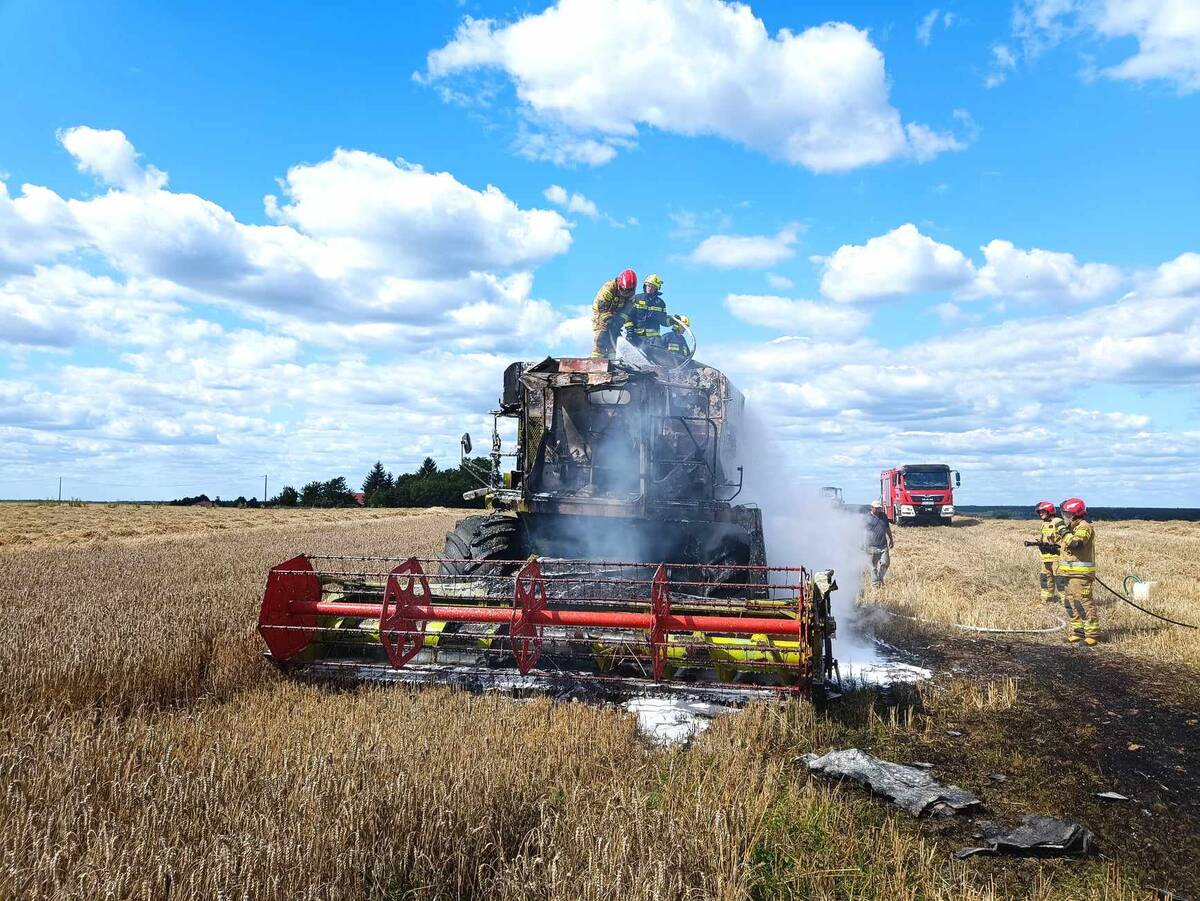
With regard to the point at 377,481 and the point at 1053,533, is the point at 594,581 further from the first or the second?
the point at 377,481

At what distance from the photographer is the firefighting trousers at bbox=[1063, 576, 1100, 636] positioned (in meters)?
9.35

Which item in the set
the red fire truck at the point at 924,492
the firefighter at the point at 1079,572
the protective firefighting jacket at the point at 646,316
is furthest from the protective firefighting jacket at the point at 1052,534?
the red fire truck at the point at 924,492

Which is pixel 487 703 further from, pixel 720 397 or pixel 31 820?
pixel 720 397

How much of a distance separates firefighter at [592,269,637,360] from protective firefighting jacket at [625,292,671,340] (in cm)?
12

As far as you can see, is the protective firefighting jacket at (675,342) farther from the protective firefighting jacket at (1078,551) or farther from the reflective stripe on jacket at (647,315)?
the protective firefighting jacket at (1078,551)

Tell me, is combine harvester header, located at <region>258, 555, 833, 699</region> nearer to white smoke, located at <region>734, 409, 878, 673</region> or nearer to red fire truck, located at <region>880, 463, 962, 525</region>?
white smoke, located at <region>734, 409, 878, 673</region>

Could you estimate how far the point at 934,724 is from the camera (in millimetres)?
6004

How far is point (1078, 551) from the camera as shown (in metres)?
9.79

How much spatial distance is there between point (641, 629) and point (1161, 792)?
337 cm

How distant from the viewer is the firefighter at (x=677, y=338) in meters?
9.83

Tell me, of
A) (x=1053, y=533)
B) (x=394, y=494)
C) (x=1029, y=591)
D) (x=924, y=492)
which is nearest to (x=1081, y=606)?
(x=1053, y=533)

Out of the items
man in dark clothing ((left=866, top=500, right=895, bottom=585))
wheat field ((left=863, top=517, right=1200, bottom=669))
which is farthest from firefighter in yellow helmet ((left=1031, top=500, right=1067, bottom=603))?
man in dark clothing ((left=866, top=500, right=895, bottom=585))

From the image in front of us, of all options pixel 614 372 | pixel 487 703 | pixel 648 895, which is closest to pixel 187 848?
pixel 648 895

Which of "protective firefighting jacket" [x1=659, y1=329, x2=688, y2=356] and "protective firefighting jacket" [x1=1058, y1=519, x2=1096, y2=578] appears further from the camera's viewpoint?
"protective firefighting jacket" [x1=659, y1=329, x2=688, y2=356]
